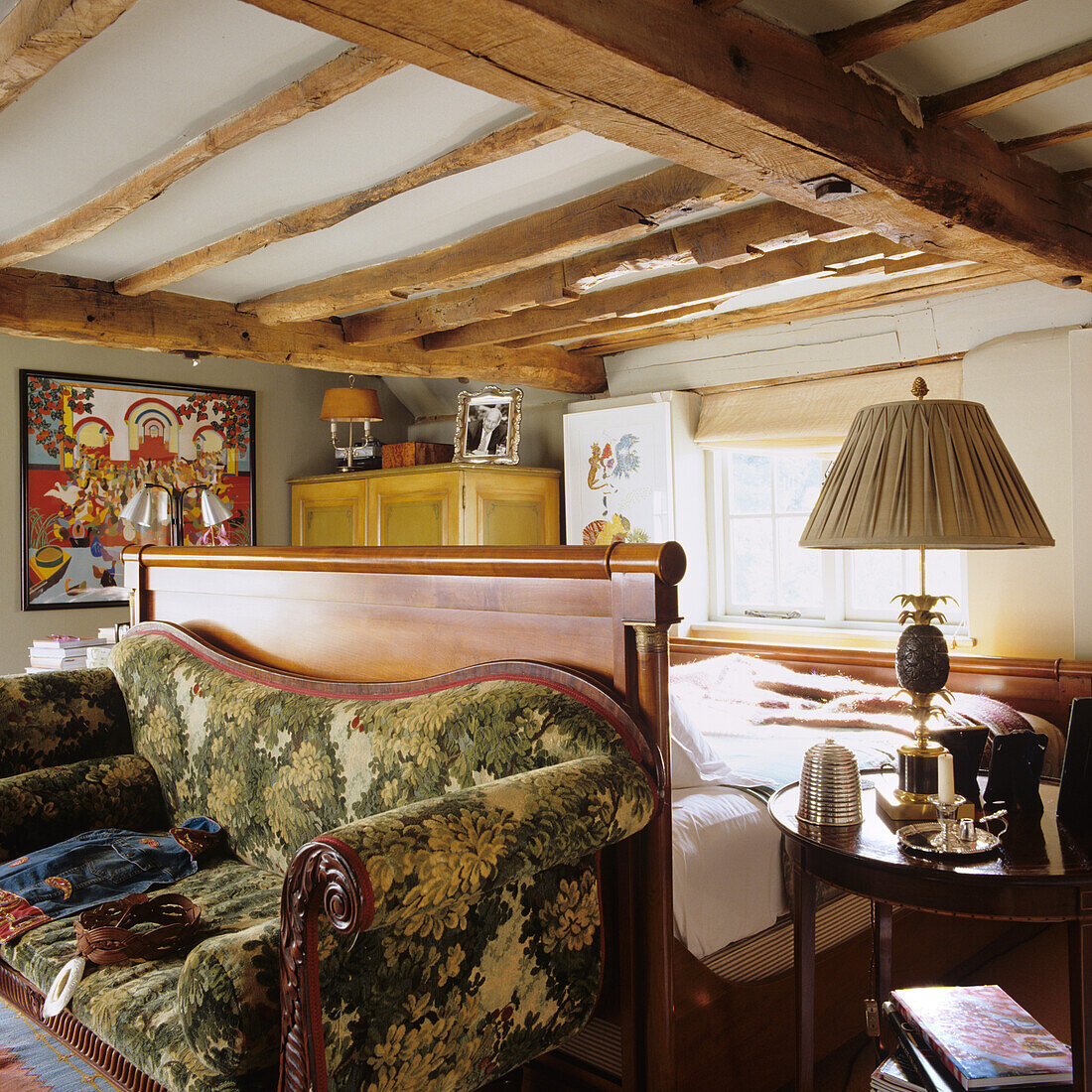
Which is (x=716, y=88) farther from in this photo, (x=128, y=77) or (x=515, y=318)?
(x=515, y=318)

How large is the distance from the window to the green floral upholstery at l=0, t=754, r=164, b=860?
2911 millimetres

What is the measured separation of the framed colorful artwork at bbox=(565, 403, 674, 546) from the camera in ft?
15.7

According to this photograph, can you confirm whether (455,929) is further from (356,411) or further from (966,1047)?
(356,411)

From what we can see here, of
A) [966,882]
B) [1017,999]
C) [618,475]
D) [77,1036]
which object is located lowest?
[1017,999]

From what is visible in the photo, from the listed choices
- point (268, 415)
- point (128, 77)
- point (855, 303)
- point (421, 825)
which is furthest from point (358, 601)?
point (268, 415)

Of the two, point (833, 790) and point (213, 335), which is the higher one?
point (213, 335)

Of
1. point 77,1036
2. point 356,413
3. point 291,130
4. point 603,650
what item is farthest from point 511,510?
point 77,1036

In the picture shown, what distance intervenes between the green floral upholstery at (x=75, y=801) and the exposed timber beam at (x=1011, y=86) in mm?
2616

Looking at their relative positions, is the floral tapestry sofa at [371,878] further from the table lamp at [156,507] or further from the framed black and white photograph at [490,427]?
the framed black and white photograph at [490,427]

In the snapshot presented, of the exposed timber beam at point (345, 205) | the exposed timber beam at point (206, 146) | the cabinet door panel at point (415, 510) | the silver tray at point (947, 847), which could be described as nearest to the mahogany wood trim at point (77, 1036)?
the silver tray at point (947, 847)

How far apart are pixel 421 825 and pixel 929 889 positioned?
2.66ft

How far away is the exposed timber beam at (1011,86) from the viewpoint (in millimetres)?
1884

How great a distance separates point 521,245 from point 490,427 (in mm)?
2150

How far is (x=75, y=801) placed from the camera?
96.5 inches
